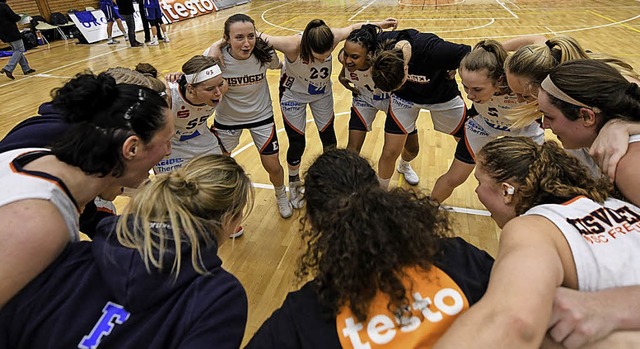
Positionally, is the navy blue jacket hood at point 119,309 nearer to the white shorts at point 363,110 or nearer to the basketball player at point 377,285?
the basketball player at point 377,285

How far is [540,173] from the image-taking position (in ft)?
4.73

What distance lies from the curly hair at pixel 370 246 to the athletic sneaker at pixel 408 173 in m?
2.81

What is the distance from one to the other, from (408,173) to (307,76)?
4.86 ft

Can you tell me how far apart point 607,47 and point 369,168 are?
31.7 feet

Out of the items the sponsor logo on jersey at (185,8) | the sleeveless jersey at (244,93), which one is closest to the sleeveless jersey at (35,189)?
the sleeveless jersey at (244,93)

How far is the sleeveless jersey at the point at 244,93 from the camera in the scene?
3096 millimetres

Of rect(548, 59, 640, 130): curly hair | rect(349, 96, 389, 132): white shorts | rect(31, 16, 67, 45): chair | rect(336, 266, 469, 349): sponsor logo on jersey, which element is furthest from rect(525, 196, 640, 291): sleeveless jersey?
rect(31, 16, 67, 45): chair

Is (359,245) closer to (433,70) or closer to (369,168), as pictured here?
(369,168)

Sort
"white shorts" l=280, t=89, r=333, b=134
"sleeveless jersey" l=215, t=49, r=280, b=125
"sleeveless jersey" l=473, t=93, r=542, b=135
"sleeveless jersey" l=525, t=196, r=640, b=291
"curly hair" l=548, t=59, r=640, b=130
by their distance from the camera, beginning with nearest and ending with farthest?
"sleeveless jersey" l=525, t=196, r=640, b=291 → "curly hair" l=548, t=59, r=640, b=130 → "sleeveless jersey" l=473, t=93, r=542, b=135 → "sleeveless jersey" l=215, t=49, r=280, b=125 → "white shorts" l=280, t=89, r=333, b=134

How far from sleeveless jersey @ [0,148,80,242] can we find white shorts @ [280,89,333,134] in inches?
94.6

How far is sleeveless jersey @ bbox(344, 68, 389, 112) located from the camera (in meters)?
3.43

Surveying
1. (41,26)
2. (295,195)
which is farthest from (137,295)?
(41,26)

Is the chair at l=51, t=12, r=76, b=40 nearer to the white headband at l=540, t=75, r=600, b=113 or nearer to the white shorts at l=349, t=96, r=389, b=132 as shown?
the white shorts at l=349, t=96, r=389, b=132

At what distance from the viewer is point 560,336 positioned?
1062 mm
